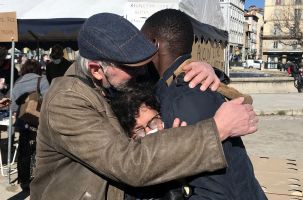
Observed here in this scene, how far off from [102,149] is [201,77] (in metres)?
0.49

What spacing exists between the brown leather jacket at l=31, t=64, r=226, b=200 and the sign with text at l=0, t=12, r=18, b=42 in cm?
441

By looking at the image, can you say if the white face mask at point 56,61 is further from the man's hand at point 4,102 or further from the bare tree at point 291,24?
the bare tree at point 291,24

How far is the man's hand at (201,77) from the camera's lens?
1.65 meters

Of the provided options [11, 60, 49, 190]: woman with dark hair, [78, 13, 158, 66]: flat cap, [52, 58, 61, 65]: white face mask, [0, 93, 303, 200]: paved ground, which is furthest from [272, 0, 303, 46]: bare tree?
[78, 13, 158, 66]: flat cap

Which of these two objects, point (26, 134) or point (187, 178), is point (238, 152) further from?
point (26, 134)

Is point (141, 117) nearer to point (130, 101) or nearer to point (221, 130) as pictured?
point (130, 101)

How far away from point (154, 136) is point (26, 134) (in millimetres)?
4934

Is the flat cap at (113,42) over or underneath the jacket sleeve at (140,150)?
over

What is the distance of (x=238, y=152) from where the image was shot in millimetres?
1634

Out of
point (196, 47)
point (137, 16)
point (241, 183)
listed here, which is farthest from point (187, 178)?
point (196, 47)

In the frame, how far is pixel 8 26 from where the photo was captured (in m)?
5.72

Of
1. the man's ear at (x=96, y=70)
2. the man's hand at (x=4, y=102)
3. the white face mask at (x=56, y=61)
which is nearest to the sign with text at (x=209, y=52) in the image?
the white face mask at (x=56, y=61)

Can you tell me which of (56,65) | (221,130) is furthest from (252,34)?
(221,130)

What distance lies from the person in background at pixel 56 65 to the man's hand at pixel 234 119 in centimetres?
526
